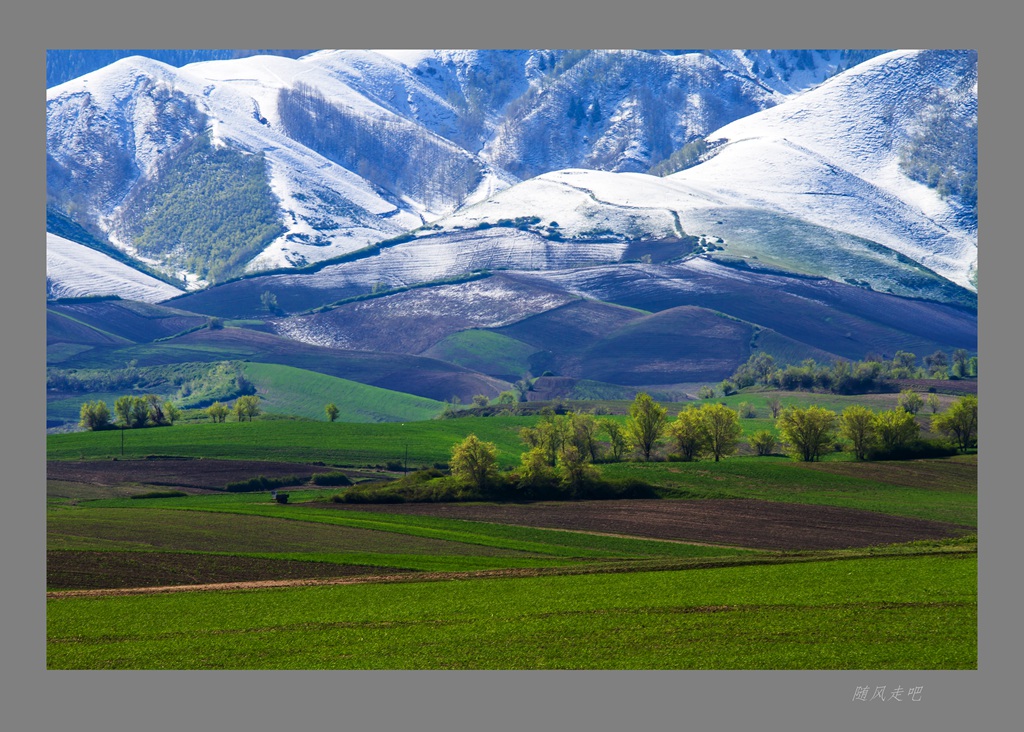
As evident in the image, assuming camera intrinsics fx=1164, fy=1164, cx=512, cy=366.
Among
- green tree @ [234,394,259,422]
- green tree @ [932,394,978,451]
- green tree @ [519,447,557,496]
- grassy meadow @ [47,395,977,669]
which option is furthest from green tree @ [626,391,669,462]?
green tree @ [234,394,259,422]

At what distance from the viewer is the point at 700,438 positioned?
84.8m

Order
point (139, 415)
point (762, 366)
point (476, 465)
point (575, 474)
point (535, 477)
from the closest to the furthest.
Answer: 1. point (535, 477)
2. point (575, 474)
3. point (476, 465)
4. point (139, 415)
5. point (762, 366)

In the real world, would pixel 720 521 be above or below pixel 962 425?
below

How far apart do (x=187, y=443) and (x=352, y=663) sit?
6816 centimetres

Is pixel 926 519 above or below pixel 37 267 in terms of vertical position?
below

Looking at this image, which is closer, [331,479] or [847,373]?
[331,479]

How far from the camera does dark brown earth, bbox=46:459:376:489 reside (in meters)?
85.6

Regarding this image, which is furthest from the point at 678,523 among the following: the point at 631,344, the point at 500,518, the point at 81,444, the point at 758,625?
the point at 631,344

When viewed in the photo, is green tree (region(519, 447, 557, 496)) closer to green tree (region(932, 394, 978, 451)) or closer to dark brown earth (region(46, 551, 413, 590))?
dark brown earth (region(46, 551, 413, 590))

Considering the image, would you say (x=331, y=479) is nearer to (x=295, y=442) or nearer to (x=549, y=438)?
(x=295, y=442)

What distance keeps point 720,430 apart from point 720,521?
23.2m

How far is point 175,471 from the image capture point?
90000 mm

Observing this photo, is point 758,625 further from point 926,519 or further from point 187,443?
point 187,443

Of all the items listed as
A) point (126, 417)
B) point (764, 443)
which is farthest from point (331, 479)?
point (764, 443)
